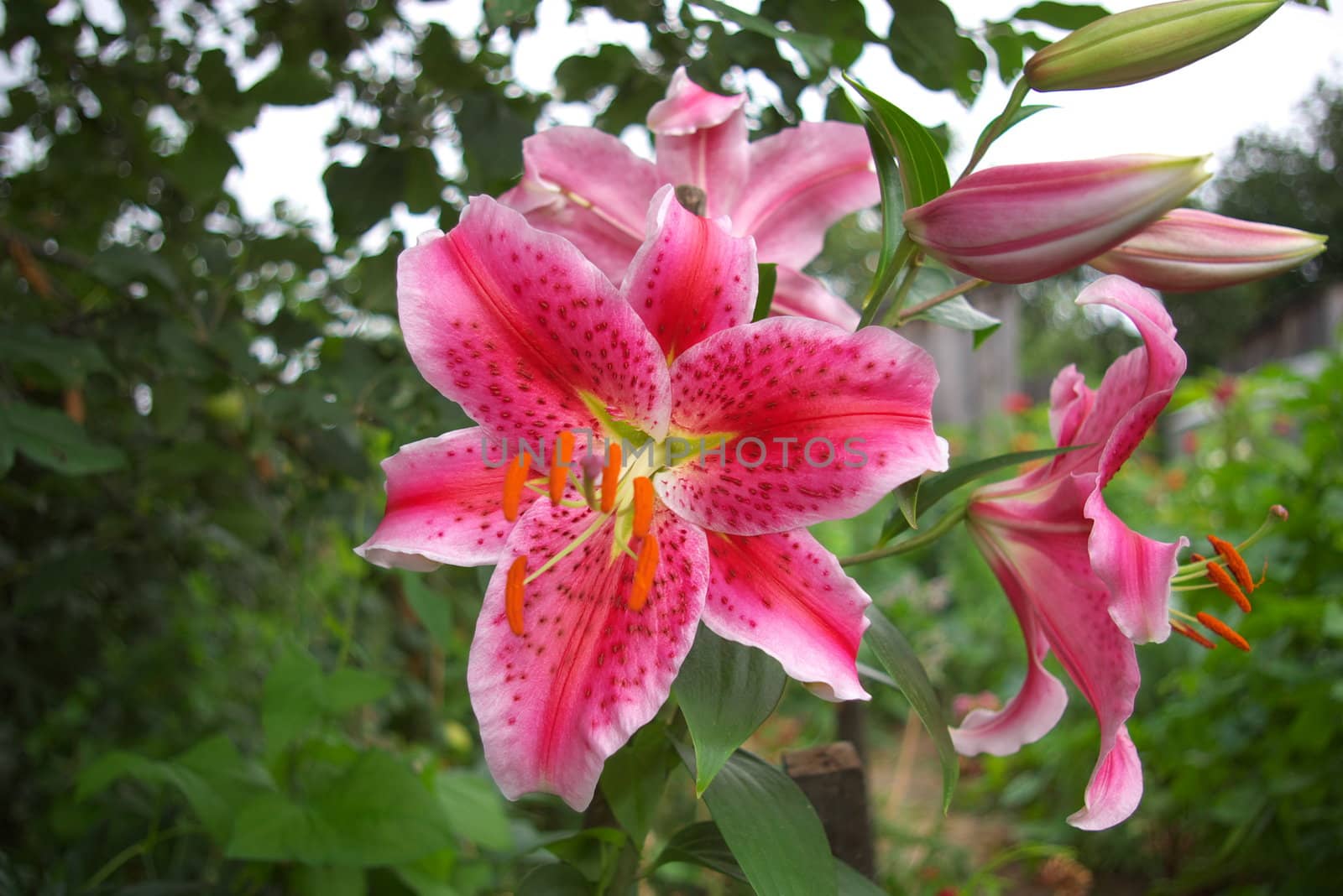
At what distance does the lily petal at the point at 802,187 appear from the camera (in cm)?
79

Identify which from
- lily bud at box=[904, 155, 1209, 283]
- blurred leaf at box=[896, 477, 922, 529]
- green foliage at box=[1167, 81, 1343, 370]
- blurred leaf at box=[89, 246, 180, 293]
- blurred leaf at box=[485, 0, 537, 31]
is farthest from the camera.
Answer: green foliage at box=[1167, 81, 1343, 370]

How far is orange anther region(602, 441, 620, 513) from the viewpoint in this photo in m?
0.55

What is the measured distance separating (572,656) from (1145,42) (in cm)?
51

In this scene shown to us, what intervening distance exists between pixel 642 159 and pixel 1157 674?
2563 mm

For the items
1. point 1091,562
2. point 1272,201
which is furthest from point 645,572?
point 1272,201

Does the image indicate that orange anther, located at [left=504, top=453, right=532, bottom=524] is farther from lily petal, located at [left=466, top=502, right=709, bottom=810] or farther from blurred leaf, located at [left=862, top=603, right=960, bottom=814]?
blurred leaf, located at [left=862, top=603, right=960, bottom=814]

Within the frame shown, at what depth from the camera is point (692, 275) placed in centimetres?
59

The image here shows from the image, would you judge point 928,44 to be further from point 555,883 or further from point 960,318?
point 555,883

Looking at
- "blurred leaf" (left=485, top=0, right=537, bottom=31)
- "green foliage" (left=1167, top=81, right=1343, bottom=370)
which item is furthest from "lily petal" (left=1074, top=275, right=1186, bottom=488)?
"green foliage" (left=1167, top=81, right=1343, bottom=370)

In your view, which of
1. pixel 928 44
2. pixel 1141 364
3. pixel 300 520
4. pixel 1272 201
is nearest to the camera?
pixel 1141 364

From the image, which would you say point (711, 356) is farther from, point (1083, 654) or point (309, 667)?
point (309, 667)

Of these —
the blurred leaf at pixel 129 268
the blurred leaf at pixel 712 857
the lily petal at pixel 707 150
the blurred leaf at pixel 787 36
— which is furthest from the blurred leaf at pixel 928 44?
the blurred leaf at pixel 129 268

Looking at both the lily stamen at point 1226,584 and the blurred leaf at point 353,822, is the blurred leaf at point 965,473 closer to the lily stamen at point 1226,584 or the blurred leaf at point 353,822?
the lily stamen at point 1226,584

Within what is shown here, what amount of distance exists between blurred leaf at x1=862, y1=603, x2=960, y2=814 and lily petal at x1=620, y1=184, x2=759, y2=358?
0.25m
